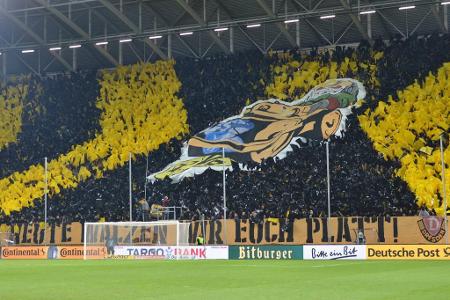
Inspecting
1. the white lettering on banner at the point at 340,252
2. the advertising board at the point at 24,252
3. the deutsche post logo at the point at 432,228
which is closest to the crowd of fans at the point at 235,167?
the deutsche post logo at the point at 432,228

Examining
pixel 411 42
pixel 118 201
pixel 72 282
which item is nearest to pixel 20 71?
pixel 118 201

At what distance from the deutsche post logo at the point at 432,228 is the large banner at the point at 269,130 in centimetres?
865

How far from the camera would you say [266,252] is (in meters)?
31.7

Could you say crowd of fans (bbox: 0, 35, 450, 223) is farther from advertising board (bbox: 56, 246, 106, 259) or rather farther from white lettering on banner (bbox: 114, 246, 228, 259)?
advertising board (bbox: 56, 246, 106, 259)

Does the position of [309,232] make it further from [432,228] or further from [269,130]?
[269,130]

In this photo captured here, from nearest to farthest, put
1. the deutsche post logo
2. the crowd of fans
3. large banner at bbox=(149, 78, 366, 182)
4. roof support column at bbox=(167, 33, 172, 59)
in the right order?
1. the deutsche post logo
2. the crowd of fans
3. large banner at bbox=(149, 78, 366, 182)
4. roof support column at bbox=(167, 33, 172, 59)

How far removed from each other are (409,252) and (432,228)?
2224 mm

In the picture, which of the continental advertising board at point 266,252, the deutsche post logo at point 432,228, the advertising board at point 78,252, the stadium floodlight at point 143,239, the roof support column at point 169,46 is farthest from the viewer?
the roof support column at point 169,46

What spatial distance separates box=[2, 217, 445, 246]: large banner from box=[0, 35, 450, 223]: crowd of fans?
3.08ft

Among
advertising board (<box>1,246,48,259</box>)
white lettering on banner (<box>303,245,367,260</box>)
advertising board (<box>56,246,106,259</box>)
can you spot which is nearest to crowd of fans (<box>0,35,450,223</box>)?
advertising board (<box>1,246,48,259</box>)

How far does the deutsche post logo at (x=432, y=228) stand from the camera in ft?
99.4

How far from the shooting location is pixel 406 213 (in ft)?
112

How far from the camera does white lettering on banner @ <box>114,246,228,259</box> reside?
108 feet

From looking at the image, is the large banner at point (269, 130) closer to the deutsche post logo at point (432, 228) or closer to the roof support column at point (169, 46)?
the roof support column at point (169, 46)
